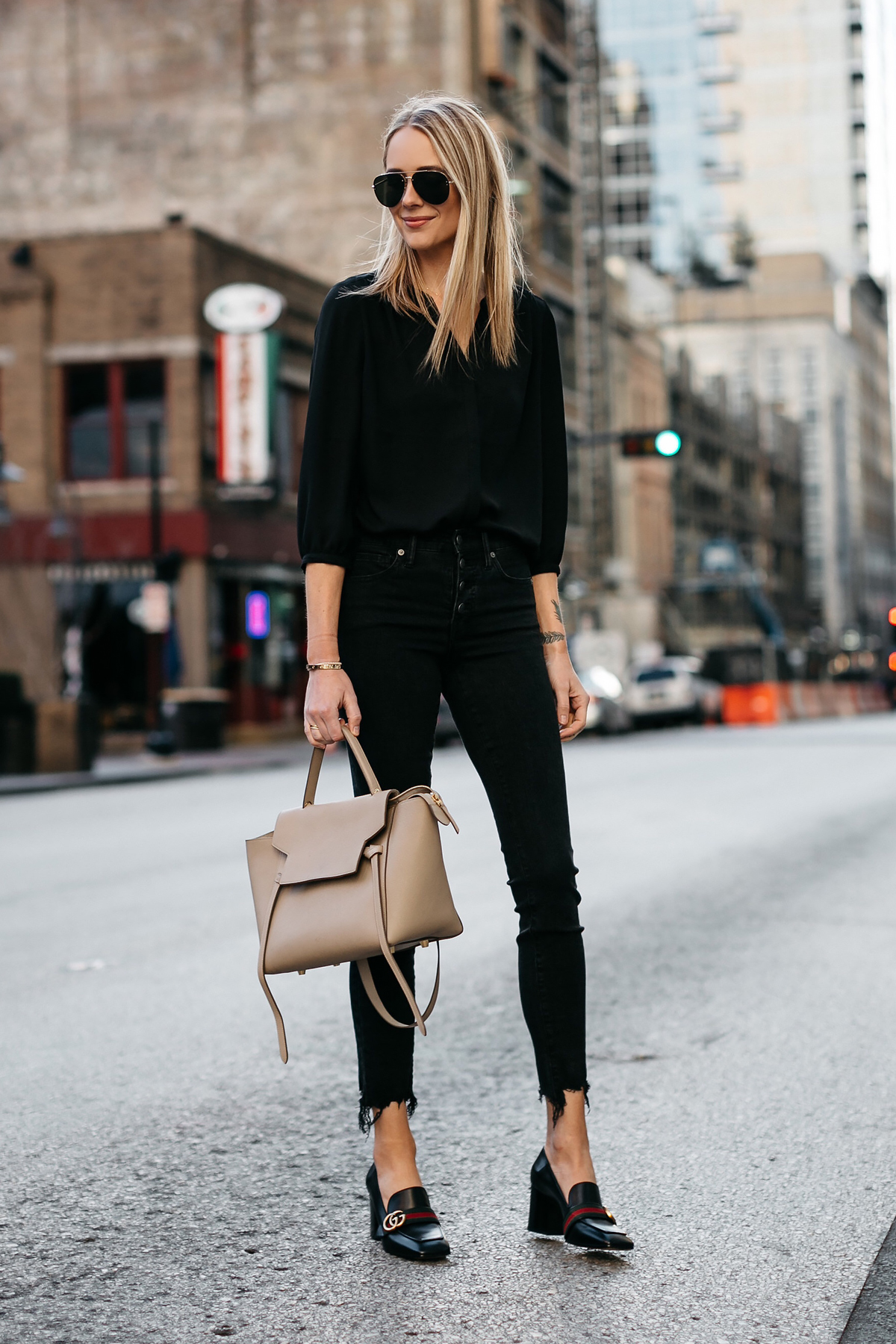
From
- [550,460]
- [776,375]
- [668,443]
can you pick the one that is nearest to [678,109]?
[776,375]

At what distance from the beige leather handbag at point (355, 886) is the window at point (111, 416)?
2876cm

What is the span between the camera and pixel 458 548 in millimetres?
3324

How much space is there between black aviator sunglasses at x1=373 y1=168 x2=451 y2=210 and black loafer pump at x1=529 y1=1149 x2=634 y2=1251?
1844 millimetres

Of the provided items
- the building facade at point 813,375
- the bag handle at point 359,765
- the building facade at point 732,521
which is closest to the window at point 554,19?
the building facade at point 732,521

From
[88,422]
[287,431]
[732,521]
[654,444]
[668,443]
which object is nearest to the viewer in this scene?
[668,443]

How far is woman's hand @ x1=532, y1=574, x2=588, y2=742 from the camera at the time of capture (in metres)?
3.44

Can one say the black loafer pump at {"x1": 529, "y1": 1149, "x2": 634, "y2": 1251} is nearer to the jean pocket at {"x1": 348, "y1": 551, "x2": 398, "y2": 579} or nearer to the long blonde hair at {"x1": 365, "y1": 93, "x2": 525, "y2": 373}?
the jean pocket at {"x1": 348, "y1": 551, "x2": 398, "y2": 579}

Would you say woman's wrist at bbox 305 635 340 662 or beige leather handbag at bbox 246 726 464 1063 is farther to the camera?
woman's wrist at bbox 305 635 340 662

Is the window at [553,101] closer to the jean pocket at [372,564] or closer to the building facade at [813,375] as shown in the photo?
the building facade at [813,375]

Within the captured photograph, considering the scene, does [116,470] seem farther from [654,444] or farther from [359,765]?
[359,765]

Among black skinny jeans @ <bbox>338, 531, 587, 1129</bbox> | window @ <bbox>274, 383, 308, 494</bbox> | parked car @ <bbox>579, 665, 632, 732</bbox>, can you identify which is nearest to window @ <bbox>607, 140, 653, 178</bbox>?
parked car @ <bbox>579, 665, 632, 732</bbox>

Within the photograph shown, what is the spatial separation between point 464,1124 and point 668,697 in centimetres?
3450

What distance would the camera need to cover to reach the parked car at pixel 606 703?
34291 mm

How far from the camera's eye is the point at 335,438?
Answer: 10.8 feet
